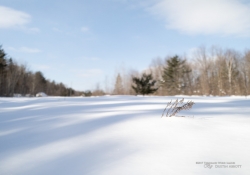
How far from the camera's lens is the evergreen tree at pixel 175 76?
92.1 ft

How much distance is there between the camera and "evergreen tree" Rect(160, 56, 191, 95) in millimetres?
28062

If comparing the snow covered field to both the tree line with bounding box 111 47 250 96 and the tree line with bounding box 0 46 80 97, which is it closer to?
the tree line with bounding box 111 47 250 96

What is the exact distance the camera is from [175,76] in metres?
28.2

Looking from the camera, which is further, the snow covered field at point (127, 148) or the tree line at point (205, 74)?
the tree line at point (205, 74)

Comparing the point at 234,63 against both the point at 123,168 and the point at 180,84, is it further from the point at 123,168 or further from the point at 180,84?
the point at 123,168

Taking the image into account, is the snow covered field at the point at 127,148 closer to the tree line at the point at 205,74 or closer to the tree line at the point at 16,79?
the tree line at the point at 205,74

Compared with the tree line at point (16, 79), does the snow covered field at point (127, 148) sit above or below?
below

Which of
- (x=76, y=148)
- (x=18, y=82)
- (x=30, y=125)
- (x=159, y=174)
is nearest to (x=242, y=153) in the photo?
(x=159, y=174)

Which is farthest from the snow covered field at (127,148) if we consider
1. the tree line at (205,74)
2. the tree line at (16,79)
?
the tree line at (16,79)

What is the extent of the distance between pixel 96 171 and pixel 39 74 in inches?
1886

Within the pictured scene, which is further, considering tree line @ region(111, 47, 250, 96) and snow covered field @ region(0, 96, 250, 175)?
tree line @ region(111, 47, 250, 96)

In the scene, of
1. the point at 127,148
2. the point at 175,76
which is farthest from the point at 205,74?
the point at 127,148

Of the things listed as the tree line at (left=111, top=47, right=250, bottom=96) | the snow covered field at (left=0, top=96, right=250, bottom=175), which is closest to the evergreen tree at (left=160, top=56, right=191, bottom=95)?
the tree line at (left=111, top=47, right=250, bottom=96)

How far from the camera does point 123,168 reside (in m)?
1.55
